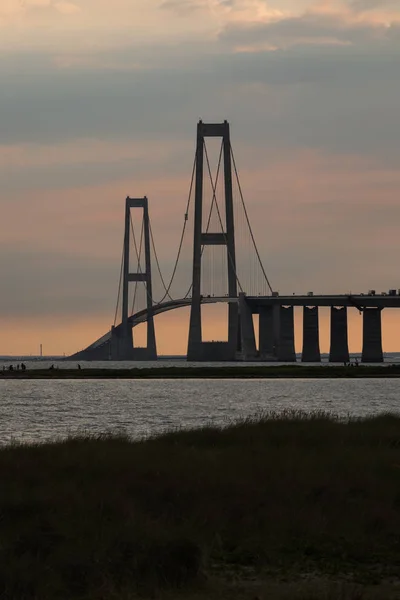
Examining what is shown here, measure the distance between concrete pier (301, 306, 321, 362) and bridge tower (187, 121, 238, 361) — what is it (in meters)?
11.3

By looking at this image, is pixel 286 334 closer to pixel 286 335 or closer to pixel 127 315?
pixel 286 335

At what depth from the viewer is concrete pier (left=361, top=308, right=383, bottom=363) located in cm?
15300

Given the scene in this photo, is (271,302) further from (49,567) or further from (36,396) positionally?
(49,567)

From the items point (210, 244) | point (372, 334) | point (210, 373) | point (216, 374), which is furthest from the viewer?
point (372, 334)

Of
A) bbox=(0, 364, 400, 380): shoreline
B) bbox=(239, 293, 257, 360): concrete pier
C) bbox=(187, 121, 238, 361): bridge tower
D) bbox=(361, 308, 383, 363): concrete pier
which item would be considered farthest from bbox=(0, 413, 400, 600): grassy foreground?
bbox=(361, 308, 383, 363): concrete pier

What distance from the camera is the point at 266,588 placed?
1199 cm

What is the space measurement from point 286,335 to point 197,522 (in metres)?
135

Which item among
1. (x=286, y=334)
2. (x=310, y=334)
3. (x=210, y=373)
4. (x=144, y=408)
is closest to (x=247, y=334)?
(x=286, y=334)

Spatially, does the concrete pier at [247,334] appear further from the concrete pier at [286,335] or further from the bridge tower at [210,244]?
the concrete pier at [286,335]

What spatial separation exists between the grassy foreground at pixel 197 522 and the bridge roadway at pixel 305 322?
396 ft

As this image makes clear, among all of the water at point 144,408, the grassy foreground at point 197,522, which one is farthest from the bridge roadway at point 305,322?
the grassy foreground at point 197,522

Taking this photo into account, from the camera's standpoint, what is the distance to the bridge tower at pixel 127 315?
164m

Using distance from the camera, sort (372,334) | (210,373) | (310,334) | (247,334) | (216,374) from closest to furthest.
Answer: (216,374) < (210,373) < (247,334) < (372,334) < (310,334)

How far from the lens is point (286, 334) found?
149125 millimetres
